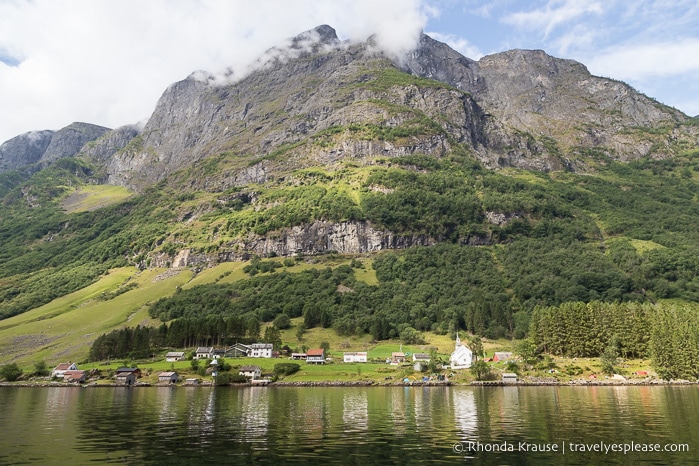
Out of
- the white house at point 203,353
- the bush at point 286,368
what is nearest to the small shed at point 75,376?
the white house at point 203,353

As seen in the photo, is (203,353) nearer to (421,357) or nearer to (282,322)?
(282,322)

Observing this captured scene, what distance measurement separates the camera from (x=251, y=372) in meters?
122

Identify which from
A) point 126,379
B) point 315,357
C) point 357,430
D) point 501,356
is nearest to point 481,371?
point 501,356

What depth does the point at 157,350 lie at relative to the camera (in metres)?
154

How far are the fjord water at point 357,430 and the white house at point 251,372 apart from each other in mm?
41319

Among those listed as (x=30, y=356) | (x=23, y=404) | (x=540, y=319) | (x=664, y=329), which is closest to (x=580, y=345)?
(x=540, y=319)

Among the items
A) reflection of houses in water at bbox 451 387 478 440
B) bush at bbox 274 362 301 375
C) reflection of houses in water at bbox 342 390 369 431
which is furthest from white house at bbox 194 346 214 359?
reflection of houses in water at bbox 451 387 478 440

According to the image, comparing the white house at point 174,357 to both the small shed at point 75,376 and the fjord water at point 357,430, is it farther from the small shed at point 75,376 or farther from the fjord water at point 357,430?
the fjord water at point 357,430

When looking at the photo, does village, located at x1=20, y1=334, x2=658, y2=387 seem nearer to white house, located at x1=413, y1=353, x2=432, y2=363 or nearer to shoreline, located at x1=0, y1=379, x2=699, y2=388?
white house, located at x1=413, y1=353, x2=432, y2=363

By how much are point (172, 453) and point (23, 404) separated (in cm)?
5970

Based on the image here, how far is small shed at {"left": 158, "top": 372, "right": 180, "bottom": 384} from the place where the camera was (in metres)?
119

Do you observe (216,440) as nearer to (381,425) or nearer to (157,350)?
(381,425)

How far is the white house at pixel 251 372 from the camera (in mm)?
120562

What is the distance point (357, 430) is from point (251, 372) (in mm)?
79415
